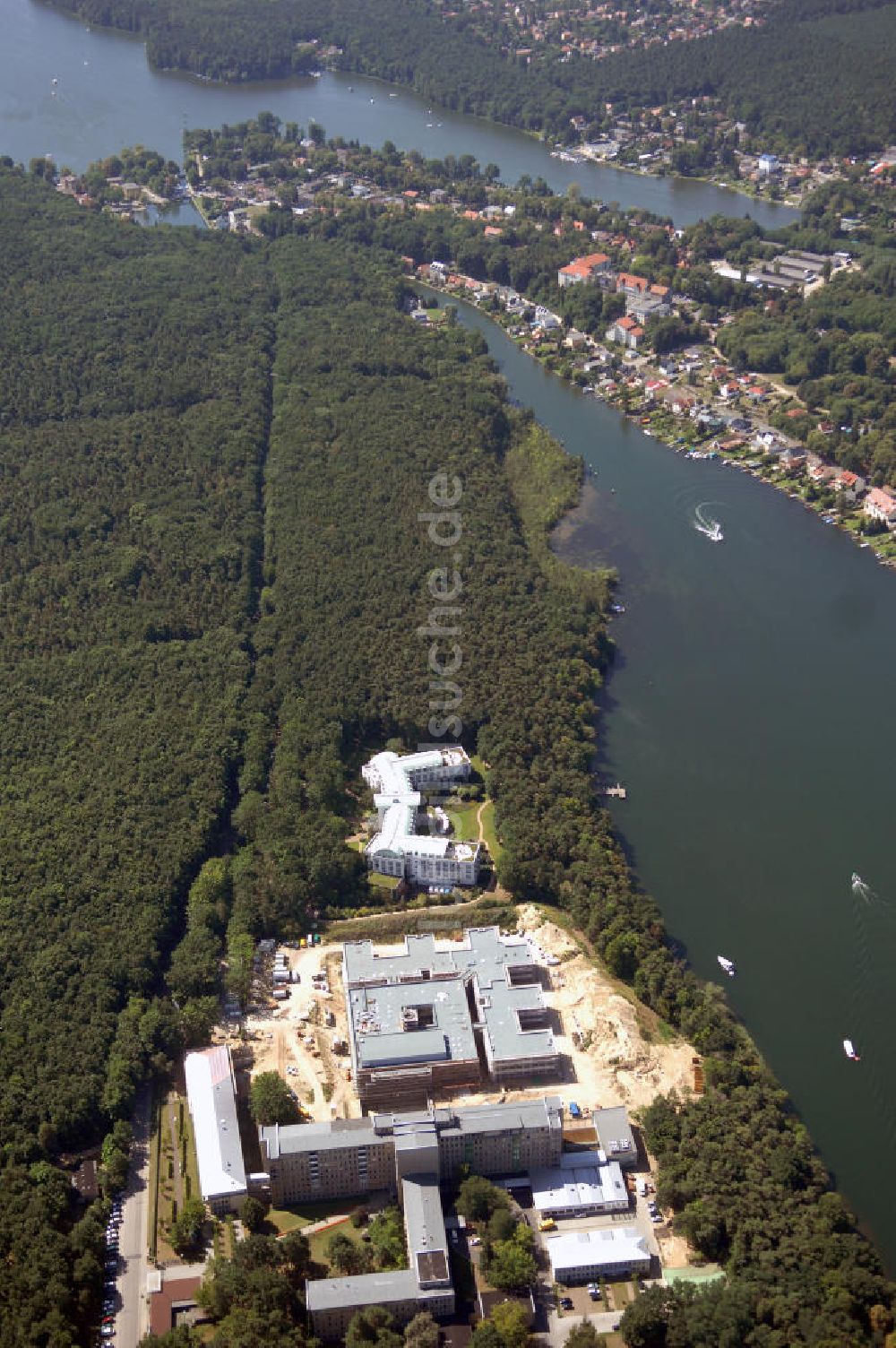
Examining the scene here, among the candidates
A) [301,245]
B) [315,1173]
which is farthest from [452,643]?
[301,245]

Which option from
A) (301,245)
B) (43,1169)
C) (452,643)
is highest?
(301,245)

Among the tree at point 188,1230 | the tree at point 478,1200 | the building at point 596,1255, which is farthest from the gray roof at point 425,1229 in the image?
the tree at point 188,1230

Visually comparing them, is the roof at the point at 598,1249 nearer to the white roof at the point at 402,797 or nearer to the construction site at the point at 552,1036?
the construction site at the point at 552,1036

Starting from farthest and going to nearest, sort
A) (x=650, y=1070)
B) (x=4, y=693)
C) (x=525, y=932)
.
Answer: (x=4, y=693)
(x=525, y=932)
(x=650, y=1070)

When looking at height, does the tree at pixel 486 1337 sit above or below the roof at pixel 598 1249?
above

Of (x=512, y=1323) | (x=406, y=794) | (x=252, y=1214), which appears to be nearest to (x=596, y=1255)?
(x=512, y=1323)

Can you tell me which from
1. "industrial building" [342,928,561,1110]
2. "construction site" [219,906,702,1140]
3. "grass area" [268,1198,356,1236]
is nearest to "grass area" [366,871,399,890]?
"construction site" [219,906,702,1140]

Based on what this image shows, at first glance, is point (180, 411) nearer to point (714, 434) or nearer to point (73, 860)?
point (714, 434)
